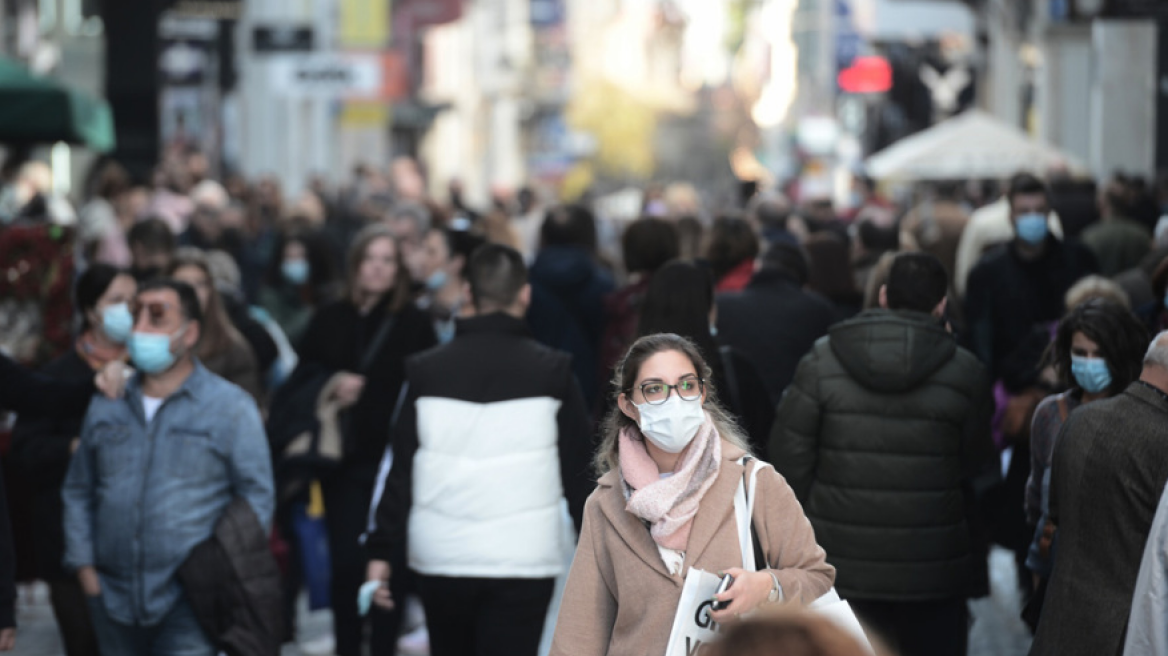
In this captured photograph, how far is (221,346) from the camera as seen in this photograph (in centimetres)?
796

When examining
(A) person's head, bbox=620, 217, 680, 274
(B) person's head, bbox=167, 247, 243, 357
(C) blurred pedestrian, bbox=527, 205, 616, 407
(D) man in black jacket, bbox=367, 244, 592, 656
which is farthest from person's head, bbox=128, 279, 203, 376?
(C) blurred pedestrian, bbox=527, 205, 616, 407

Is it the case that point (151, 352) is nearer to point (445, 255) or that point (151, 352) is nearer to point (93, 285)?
point (93, 285)

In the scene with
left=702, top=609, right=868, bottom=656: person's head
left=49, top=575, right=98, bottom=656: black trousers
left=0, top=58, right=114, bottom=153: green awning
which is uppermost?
left=0, top=58, right=114, bottom=153: green awning

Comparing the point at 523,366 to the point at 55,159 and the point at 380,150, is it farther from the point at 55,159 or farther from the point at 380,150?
the point at 380,150

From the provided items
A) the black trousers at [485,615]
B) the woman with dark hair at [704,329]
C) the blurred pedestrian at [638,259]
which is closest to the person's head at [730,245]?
the blurred pedestrian at [638,259]

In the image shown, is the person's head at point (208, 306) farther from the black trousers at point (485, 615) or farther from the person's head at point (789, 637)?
the person's head at point (789, 637)

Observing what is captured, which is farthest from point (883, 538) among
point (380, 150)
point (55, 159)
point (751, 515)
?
point (380, 150)

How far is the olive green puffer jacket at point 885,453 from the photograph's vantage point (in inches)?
255

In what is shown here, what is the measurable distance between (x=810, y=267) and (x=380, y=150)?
5197 cm

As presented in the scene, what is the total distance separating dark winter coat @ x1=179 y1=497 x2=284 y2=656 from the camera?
637 centimetres

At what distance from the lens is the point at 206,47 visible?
26906 millimetres

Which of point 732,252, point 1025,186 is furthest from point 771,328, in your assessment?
point 1025,186

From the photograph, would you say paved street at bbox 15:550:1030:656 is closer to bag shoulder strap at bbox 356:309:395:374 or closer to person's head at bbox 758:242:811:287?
bag shoulder strap at bbox 356:309:395:374

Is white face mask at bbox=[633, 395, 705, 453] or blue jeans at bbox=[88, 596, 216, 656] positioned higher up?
white face mask at bbox=[633, 395, 705, 453]
